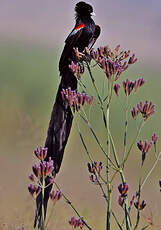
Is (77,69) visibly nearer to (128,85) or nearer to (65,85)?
(128,85)

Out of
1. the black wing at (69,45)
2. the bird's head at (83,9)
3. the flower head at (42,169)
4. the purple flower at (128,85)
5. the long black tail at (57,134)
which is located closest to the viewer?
the flower head at (42,169)

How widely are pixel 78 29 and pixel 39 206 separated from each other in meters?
1.70

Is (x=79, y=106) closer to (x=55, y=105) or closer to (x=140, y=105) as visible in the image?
(x=140, y=105)

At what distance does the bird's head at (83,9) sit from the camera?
9.92 feet

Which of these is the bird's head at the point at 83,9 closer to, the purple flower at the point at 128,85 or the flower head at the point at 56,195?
the purple flower at the point at 128,85

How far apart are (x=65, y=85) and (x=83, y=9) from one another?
1044 mm

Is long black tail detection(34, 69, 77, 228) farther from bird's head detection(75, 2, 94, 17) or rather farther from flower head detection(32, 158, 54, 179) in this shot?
bird's head detection(75, 2, 94, 17)

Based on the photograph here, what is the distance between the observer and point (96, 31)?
312 centimetres

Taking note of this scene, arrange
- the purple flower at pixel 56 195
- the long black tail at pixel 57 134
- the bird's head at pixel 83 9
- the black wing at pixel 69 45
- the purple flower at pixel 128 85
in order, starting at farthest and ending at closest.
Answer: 1. the bird's head at pixel 83 9
2. the black wing at pixel 69 45
3. the long black tail at pixel 57 134
4. the purple flower at pixel 128 85
5. the purple flower at pixel 56 195

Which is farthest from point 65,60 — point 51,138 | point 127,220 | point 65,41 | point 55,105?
point 127,220

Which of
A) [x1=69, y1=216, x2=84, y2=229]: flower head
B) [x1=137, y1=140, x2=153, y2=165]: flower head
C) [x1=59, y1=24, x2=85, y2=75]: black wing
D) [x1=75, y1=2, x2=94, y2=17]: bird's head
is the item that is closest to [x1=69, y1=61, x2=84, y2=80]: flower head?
[x1=137, y1=140, x2=153, y2=165]: flower head

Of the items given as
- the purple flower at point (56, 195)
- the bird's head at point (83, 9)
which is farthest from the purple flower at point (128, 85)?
the bird's head at point (83, 9)

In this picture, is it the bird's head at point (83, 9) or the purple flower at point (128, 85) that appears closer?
the purple flower at point (128, 85)

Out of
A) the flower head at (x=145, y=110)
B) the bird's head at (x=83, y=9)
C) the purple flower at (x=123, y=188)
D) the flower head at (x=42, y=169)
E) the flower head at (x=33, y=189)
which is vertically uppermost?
the bird's head at (x=83, y=9)
